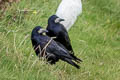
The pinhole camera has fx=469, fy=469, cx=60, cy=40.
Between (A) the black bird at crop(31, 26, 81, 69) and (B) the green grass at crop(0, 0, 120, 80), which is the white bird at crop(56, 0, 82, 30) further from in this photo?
(A) the black bird at crop(31, 26, 81, 69)

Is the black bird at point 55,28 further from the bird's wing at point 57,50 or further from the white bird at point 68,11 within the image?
the white bird at point 68,11

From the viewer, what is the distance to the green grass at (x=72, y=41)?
543 centimetres

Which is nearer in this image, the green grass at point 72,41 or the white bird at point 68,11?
the green grass at point 72,41

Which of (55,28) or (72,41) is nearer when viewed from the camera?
(55,28)

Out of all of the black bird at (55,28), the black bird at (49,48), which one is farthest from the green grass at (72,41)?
the black bird at (55,28)

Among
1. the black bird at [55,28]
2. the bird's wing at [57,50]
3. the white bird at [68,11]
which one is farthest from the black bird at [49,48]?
the white bird at [68,11]

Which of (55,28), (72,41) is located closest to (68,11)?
(72,41)

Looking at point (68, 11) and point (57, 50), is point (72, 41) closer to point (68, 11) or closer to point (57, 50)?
point (68, 11)

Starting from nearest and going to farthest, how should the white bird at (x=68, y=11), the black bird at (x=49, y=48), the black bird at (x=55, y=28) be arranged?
1. the black bird at (x=49, y=48)
2. the black bird at (x=55, y=28)
3. the white bird at (x=68, y=11)

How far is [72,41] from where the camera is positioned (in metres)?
8.80

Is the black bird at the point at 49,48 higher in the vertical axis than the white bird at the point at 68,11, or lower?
higher

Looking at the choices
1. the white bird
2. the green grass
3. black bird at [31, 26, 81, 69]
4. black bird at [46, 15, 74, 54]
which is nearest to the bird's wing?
black bird at [31, 26, 81, 69]

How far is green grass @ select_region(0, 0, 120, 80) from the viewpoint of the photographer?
17.8 ft

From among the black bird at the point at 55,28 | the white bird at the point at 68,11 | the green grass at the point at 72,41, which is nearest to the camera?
the green grass at the point at 72,41
